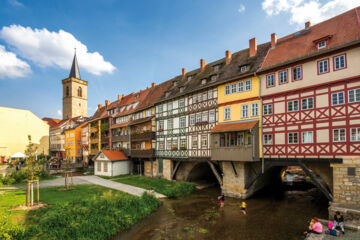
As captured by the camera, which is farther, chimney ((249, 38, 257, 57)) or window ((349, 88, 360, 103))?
chimney ((249, 38, 257, 57))

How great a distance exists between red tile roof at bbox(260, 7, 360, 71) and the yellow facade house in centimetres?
4159

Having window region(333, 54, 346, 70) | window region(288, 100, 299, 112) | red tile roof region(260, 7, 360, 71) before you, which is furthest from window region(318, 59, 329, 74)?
window region(288, 100, 299, 112)

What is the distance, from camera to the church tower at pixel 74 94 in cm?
7006

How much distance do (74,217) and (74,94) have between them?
66.1 m

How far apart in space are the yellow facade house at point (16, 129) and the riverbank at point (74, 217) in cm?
2797

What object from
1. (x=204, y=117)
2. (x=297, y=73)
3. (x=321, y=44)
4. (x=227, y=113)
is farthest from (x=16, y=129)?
(x=321, y=44)

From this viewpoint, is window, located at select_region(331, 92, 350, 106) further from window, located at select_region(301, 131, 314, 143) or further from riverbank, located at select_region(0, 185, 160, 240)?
riverbank, located at select_region(0, 185, 160, 240)

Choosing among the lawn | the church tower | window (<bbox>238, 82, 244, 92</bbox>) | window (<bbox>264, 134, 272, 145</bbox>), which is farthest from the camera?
the church tower

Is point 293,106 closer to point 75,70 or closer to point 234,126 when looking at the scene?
point 234,126

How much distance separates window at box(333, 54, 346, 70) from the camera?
46.4ft

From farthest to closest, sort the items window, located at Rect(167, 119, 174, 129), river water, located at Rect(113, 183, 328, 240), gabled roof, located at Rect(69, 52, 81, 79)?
gabled roof, located at Rect(69, 52, 81, 79)
window, located at Rect(167, 119, 174, 129)
river water, located at Rect(113, 183, 328, 240)

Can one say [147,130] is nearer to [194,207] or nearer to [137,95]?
[137,95]

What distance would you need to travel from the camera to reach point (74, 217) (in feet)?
42.4

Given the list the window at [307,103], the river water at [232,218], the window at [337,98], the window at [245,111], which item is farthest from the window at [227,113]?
the window at [337,98]
